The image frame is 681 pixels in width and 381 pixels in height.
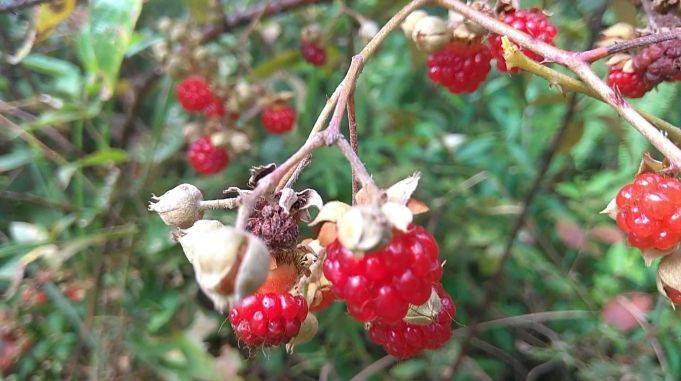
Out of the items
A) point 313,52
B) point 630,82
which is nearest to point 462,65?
point 630,82

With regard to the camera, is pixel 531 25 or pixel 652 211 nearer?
pixel 652 211

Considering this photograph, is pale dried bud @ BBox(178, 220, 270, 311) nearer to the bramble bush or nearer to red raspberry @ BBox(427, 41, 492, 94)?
the bramble bush

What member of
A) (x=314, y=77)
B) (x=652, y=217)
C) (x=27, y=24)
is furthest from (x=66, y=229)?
(x=652, y=217)

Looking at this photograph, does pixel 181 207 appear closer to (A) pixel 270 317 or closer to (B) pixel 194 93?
(A) pixel 270 317

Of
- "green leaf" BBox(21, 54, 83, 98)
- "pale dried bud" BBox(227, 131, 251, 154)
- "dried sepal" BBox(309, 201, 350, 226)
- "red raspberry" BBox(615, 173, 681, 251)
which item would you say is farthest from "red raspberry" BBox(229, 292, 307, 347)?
"green leaf" BBox(21, 54, 83, 98)

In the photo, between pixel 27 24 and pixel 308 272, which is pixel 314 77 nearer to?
pixel 27 24

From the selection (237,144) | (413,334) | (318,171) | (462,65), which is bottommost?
(318,171)

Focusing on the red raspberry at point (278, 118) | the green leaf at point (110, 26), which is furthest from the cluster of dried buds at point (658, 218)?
the red raspberry at point (278, 118)
